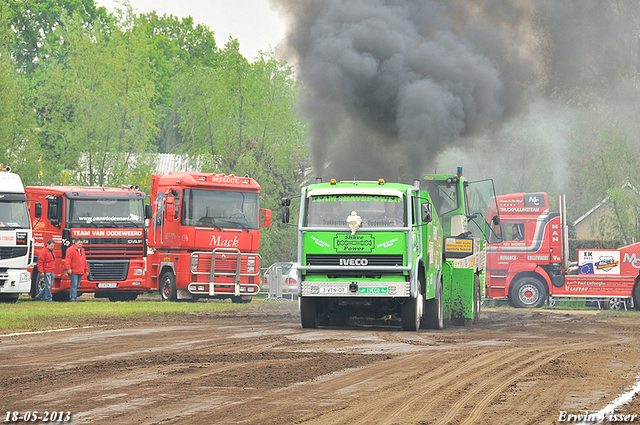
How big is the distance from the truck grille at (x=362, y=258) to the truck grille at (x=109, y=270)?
40.0ft

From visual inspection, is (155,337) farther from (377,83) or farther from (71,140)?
(71,140)

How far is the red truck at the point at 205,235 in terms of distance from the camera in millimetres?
26094

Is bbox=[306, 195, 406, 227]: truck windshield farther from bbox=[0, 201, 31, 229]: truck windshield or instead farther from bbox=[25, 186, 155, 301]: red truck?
bbox=[25, 186, 155, 301]: red truck

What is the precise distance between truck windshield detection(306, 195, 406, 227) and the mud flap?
393cm

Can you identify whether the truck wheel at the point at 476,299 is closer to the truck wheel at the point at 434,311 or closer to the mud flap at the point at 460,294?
the mud flap at the point at 460,294

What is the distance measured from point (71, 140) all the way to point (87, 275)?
1148 centimetres

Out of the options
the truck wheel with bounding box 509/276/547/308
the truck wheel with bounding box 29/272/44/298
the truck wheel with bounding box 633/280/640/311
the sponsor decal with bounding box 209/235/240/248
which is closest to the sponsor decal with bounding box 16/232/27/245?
the truck wheel with bounding box 29/272/44/298

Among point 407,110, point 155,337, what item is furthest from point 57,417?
point 407,110

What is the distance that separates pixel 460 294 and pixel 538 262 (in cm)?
1134

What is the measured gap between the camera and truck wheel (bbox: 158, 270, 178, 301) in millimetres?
26781

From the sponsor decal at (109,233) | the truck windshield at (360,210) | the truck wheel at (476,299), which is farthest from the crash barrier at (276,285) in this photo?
the truck windshield at (360,210)

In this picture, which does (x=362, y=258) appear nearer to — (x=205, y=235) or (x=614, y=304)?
(x=205, y=235)

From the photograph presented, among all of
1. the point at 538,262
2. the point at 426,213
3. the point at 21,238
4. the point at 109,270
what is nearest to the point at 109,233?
the point at 109,270

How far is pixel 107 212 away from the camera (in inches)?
1054
